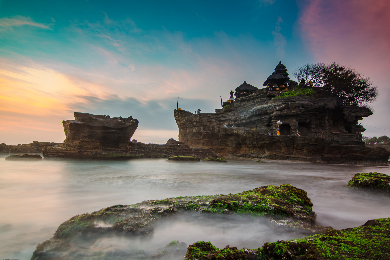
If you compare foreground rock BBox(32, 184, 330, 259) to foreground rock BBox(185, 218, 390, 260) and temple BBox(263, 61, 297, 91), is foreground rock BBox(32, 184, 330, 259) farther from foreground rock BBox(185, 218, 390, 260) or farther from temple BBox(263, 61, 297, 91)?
temple BBox(263, 61, 297, 91)

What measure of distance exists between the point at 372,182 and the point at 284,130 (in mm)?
19303

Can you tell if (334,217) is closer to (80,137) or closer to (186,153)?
(186,153)

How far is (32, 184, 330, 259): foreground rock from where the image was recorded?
2006mm

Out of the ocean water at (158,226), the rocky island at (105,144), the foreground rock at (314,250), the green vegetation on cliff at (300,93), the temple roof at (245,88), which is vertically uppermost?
the temple roof at (245,88)

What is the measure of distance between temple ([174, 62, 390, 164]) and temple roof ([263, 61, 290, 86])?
81.4 inches

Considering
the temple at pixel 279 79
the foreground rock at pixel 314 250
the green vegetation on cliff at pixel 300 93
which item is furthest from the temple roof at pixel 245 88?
the foreground rock at pixel 314 250

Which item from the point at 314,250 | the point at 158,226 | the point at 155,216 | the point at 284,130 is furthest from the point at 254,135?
the point at 314,250

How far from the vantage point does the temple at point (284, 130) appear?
16.6m

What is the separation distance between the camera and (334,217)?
3109 mm

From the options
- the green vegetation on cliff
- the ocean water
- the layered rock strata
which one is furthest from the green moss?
the green vegetation on cliff

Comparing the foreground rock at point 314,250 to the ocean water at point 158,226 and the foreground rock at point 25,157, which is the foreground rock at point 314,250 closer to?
the ocean water at point 158,226

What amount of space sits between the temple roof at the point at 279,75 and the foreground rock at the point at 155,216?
32.8m

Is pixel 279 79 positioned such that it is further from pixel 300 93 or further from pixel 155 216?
pixel 155 216

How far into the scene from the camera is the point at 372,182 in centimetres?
494
